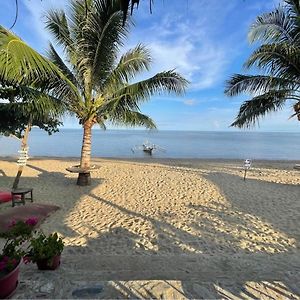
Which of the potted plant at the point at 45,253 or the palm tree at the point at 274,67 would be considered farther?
the palm tree at the point at 274,67

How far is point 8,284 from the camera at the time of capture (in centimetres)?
253

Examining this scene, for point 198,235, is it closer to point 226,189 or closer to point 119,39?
point 226,189

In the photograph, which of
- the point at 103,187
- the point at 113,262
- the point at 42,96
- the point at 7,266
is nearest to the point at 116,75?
the point at 42,96

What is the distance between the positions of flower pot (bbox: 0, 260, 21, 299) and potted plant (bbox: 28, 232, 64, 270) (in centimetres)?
55

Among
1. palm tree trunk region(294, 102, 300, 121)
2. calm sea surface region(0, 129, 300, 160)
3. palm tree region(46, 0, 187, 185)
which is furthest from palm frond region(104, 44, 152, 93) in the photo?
palm tree trunk region(294, 102, 300, 121)

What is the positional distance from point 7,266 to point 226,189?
8.07 meters

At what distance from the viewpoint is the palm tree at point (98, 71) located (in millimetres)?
8461

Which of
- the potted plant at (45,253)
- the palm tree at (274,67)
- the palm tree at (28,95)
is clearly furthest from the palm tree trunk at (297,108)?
the potted plant at (45,253)

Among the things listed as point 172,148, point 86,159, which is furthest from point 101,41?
point 172,148

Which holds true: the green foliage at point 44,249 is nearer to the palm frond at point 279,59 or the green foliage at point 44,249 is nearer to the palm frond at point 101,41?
the palm frond at point 101,41

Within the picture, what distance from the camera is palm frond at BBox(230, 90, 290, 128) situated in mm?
9175

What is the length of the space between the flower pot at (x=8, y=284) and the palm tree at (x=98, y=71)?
6929 mm

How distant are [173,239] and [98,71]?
6.33 meters

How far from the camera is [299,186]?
10.4 metres
